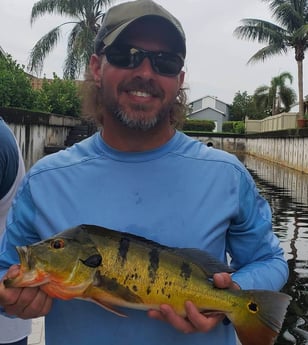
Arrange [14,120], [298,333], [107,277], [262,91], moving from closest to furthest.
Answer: [107,277]
[298,333]
[14,120]
[262,91]

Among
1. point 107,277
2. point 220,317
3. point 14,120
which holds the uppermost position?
point 14,120

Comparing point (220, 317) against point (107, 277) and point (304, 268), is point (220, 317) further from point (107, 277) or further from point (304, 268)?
point (304, 268)

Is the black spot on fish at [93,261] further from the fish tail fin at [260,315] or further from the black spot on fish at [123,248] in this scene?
the fish tail fin at [260,315]

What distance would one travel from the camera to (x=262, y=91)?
61.0m

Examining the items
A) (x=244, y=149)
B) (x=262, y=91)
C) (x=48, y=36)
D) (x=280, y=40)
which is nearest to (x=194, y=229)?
(x=48, y=36)

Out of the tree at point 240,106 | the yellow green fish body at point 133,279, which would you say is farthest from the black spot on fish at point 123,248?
the tree at point 240,106

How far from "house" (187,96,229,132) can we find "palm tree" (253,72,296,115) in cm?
1830

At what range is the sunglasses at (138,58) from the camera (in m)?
2.07

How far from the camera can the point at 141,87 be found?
2.06 meters

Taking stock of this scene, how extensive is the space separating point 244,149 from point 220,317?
48288 millimetres

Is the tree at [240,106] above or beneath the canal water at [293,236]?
above

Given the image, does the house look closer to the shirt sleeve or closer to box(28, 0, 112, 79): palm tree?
box(28, 0, 112, 79): palm tree

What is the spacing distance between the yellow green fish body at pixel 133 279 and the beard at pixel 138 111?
458 mm

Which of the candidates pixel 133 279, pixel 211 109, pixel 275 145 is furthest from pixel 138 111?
pixel 211 109
